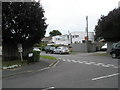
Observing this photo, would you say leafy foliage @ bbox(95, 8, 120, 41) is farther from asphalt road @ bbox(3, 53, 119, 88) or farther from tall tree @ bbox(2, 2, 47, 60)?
asphalt road @ bbox(3, 53, 119, 88)

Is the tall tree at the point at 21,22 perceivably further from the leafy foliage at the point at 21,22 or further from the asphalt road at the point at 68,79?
the asphalt road at the point at 68,79

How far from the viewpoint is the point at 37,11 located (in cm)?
1795

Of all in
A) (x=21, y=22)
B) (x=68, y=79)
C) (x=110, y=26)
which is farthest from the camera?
(x=110, y=26)

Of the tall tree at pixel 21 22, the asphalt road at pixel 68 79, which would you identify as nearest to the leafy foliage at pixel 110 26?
the tall tree at pixel 21 22

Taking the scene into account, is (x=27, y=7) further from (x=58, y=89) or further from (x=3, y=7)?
(x=58, y=89)

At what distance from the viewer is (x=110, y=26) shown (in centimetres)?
2814

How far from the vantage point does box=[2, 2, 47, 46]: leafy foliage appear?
16.6 m

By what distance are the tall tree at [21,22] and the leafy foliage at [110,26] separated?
40.6ft

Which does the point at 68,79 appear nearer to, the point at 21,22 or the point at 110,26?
the point at 21,22

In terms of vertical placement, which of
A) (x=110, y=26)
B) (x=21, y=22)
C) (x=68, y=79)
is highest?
(x=110, y=26)

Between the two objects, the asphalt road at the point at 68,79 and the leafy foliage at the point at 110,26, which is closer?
the asphalt road at the point at 68,79

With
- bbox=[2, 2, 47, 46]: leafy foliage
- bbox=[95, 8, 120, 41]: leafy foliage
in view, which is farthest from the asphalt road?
bbox=[95, 8, 120, 41]: leafy foliage

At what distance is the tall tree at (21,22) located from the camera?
1656 centimetres

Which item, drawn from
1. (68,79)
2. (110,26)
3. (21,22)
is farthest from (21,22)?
(110,26)
